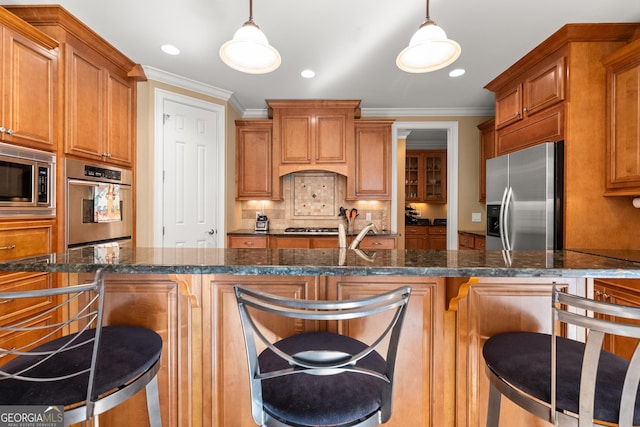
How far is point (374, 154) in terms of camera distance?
12.3ft

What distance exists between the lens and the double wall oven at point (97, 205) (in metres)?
2.06

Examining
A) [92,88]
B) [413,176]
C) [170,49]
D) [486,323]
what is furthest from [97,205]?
[413,176]

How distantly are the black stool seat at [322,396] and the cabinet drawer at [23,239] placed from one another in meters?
1.84

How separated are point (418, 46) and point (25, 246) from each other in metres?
2.53

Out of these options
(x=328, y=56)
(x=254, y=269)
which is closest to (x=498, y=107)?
(x=328, y=56)

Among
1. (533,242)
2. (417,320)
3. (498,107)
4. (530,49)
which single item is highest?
(530,49)

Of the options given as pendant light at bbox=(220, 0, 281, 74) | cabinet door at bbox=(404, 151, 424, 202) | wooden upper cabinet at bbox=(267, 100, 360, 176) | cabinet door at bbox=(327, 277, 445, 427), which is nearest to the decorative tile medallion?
wooden upper cabinet at bbox=(267, 100, 360, 176)

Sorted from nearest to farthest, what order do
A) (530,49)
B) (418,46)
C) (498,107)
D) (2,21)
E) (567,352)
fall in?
(567,352) → (418,46) → (2,21) → (530,49) → (498,107)

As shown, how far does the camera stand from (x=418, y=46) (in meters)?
1.30

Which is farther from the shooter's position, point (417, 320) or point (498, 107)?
point (498, 107)

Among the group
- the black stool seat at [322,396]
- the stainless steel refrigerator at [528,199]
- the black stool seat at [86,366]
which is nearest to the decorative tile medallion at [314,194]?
the stainless steel refrigerator at [528,199]

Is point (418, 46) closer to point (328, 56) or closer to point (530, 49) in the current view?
point (328, 56)

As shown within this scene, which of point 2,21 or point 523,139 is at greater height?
point 2,21

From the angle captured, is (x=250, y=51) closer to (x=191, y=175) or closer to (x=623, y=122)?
(x=191, y=175)
